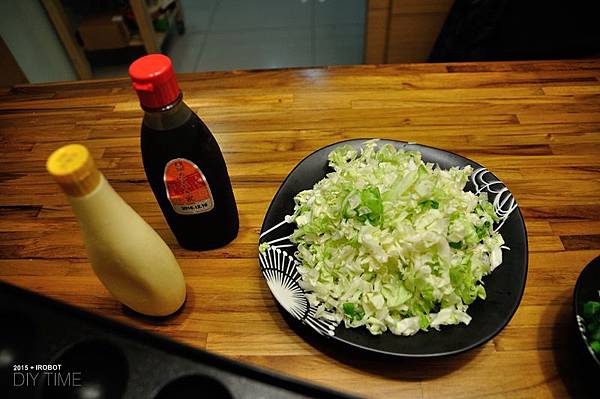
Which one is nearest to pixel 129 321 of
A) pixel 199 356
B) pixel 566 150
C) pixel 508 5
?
pixel 199 356

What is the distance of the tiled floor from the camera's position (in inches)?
138

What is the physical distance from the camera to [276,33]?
12.5ft

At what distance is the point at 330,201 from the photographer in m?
0.86

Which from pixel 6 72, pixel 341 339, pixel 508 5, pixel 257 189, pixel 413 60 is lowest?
pixel 413 60

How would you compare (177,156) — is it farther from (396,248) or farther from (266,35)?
(266,35)

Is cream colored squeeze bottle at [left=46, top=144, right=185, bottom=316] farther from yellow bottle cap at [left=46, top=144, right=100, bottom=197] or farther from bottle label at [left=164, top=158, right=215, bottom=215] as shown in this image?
bottle label at [left=164, top=158, right=215, bottom=215]

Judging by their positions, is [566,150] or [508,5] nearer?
[566,150]

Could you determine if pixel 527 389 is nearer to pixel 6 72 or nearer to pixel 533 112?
pixel 533 112

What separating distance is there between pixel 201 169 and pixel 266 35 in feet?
11.1

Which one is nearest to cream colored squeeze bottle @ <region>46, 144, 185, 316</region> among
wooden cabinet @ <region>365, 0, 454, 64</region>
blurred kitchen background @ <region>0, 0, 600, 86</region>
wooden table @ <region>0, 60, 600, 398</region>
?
wooden table @ <region>0, 60, 600, 398</region>

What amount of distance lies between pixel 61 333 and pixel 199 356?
9.8 inches

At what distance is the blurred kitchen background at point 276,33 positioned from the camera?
1.83 m

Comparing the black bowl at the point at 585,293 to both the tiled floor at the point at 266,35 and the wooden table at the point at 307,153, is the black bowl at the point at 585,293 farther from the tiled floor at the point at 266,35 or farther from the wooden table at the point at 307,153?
the tiled floor at the point at 266,35

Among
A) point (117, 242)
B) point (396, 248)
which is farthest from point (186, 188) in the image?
point (396, 248)
